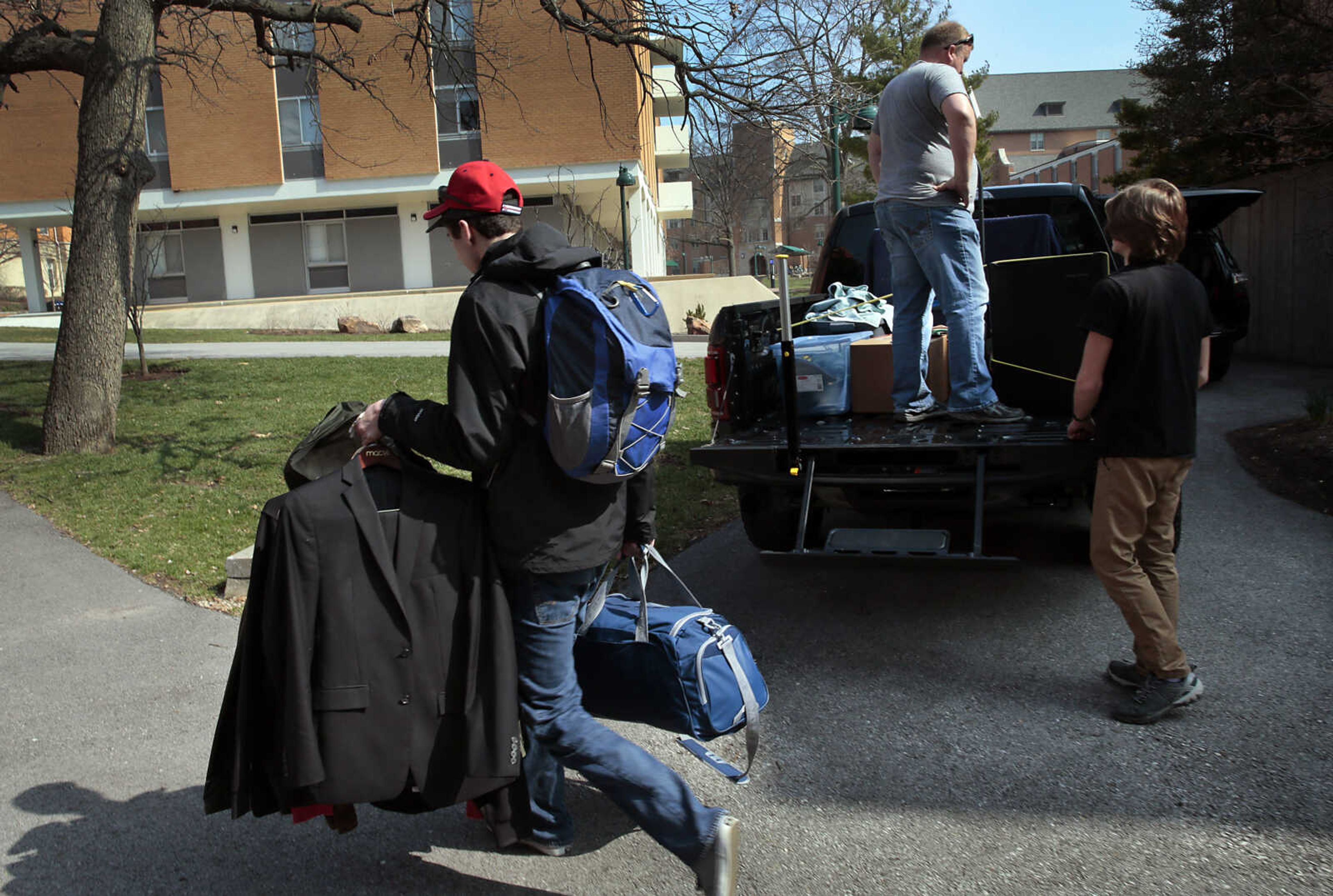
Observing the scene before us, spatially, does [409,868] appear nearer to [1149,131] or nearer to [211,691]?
[211,691]

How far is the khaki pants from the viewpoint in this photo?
349cm

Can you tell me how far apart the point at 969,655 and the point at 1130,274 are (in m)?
1.71

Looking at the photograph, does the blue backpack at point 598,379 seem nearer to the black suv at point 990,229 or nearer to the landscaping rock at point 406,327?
the black suv at point 990,229

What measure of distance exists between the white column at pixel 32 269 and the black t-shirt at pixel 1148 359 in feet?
114

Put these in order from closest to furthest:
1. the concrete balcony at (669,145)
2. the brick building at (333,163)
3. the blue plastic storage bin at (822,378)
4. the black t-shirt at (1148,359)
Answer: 1. the black t-shirt at (1148,359)
2. the blue plastic storage bin at (822,378)
3. the brick building at (333,163)
4. the concrete balcony at (669,145)

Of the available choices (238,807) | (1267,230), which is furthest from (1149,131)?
(238,807)

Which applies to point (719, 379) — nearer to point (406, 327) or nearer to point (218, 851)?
point (218, 851)

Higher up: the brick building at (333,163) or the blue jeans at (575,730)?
the brick building at (333,163)

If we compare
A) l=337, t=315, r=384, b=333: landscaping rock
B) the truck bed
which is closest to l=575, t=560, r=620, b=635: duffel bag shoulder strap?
the truck bed

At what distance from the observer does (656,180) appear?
38312 millimetres

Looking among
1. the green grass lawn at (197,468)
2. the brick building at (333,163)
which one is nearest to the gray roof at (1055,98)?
the brick building at (333,163)

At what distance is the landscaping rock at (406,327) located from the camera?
2336cm

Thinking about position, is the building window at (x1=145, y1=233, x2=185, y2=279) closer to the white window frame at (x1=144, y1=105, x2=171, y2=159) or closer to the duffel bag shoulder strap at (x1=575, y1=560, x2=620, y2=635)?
the white window frame at (x1=144, y1=105, x2=171, y2=159)

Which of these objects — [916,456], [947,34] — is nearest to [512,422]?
[916,456]
